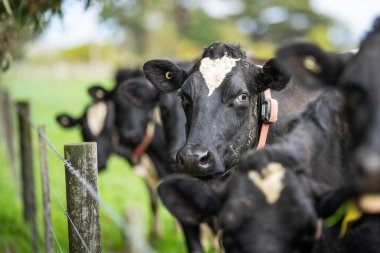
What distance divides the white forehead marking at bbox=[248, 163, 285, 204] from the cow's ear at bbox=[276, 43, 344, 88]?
58 centimetres

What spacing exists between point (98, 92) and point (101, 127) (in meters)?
0.53

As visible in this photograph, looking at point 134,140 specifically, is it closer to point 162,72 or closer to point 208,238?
point 208,238

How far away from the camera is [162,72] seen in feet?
17.2

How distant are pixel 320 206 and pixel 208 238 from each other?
529cm

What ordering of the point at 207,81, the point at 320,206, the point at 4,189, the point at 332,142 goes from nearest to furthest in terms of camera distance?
the point at 320,206
the point at 332,142
the point at 207,81
the point at 4,189

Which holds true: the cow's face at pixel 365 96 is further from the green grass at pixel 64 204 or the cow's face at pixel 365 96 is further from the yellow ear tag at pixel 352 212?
the green grass at pixel 64 204

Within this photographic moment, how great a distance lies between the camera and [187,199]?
3.08 metres

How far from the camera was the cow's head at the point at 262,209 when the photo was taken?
112 inches

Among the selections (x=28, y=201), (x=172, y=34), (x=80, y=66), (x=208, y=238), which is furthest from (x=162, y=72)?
(x=172, y=34)

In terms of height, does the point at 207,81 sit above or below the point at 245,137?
above

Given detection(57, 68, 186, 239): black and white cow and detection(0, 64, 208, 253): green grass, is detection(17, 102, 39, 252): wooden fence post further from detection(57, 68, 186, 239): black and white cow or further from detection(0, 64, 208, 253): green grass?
detection(57, 68, 186, 239): black and white cow

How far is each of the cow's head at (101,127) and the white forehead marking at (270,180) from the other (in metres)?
5.79

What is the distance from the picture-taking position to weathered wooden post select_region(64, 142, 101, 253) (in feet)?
11.5

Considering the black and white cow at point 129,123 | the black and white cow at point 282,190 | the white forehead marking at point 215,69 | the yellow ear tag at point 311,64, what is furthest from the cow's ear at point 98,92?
the yellow ear tag at point 311,64
